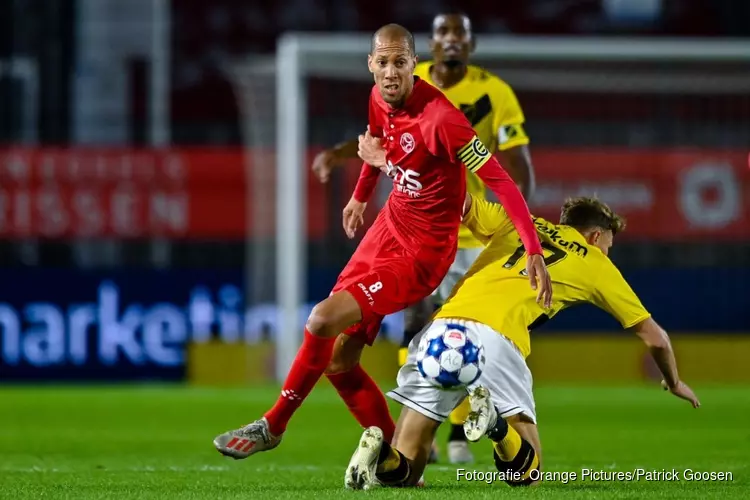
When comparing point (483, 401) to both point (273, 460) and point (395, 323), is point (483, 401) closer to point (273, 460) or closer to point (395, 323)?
point (273, 460)

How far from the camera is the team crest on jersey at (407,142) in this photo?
5.47 meters

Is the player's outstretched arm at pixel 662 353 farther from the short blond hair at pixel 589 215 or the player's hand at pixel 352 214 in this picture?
the player's hand at pixel 352 214

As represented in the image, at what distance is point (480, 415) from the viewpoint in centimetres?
499

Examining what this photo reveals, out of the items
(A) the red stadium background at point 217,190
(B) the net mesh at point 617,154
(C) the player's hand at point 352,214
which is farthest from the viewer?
(A) the red stadium background at point 217,190

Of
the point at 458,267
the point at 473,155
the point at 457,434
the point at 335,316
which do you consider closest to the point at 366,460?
the point at 335,316

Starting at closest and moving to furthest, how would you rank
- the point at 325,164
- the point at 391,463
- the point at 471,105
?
the point at 391,463 → the point at 325,164 → the point at 471,105

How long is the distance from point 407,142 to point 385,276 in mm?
501

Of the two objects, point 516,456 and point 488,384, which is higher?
point 488,384

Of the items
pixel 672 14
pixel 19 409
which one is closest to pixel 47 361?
pixel 19 409

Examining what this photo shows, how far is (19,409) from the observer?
34.6ft

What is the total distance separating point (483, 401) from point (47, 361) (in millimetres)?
9215

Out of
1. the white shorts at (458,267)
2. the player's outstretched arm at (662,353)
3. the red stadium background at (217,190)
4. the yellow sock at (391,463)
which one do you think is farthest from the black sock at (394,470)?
the red stadium background at (217,190)

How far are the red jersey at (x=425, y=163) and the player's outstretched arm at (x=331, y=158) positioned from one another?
Answer: 0.73 m

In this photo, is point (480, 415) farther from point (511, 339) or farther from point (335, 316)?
point (335, 316)
